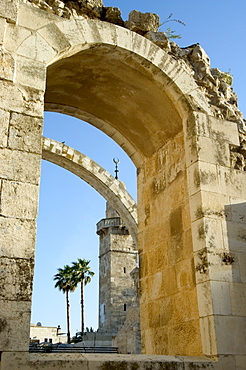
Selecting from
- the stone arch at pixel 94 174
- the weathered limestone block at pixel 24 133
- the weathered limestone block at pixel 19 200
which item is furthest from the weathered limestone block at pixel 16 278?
the stone arch at pixel 94 174

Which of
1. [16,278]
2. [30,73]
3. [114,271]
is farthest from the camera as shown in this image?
[114,271]

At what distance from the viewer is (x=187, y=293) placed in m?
4.96

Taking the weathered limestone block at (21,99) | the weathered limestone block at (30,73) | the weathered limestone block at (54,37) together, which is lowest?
the weathered limestone block at (21,99)

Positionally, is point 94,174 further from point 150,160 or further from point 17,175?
point 17,175

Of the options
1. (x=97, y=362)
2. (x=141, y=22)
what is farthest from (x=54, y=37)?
(x=97, y=362)

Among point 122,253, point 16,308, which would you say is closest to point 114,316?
point 122,253

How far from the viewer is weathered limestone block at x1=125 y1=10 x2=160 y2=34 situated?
228 inches

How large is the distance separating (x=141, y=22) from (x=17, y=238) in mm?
3621

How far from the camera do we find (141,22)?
5863mm

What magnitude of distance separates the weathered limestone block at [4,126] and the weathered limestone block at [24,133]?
4 cm

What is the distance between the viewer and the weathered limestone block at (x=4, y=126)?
12.9ft

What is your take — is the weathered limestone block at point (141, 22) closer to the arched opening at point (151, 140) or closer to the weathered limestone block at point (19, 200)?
the arched opening at point (151, 140)

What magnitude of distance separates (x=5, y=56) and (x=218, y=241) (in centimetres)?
297

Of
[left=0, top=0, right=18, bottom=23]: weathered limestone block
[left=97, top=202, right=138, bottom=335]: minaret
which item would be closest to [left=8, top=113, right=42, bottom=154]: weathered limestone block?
[left=0, top=0, right=18, bottom=23]: weathered limestone block
